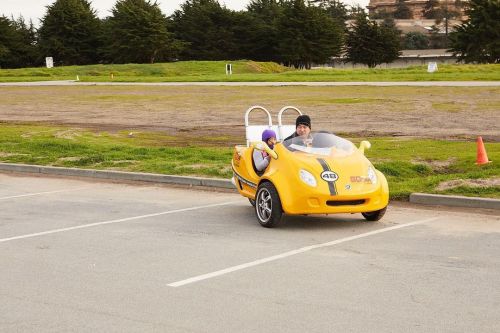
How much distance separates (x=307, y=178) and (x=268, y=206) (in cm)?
69

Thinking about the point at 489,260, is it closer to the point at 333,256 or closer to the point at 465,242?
the point at 465,242

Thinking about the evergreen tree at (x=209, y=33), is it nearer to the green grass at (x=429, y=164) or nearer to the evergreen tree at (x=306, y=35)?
the evergreen tree at (x=306, y=35)

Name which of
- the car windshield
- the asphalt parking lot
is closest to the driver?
the car windshield

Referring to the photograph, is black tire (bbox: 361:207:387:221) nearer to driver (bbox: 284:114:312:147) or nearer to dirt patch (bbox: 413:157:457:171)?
driver (bbox: 284:114:312:147)

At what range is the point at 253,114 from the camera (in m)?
30.3

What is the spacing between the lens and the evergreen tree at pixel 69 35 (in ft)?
334

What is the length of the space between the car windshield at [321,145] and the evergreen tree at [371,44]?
90.2 metres

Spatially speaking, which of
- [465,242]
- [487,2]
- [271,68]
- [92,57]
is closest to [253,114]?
[465,242]

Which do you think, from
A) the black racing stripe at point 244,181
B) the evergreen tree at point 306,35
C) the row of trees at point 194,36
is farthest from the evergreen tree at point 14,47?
the black racing stripe at point 244,181

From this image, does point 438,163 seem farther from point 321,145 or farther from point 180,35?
point 180,35

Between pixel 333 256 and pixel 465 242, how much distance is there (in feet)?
5.48

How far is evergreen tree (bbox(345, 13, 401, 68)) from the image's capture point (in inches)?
3920

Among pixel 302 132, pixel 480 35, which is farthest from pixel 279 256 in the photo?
pixel 480 35

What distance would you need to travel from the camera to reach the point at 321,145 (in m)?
10.6
